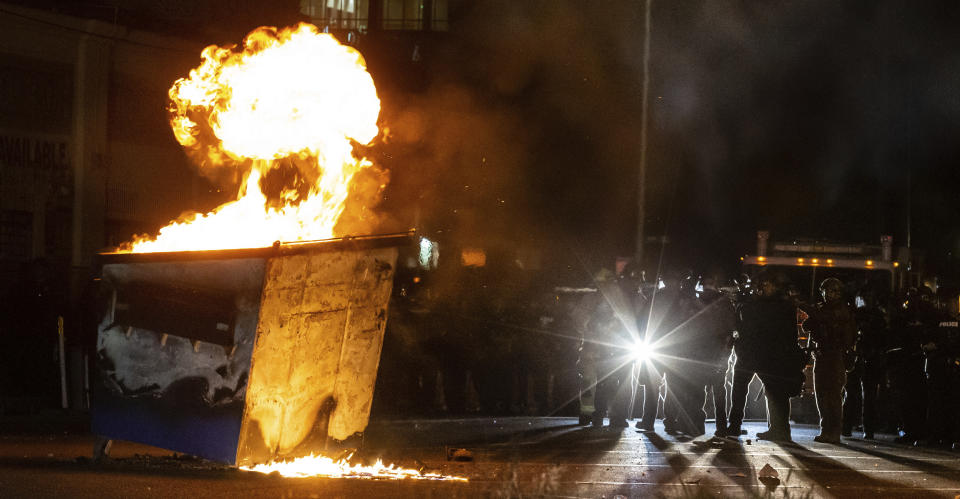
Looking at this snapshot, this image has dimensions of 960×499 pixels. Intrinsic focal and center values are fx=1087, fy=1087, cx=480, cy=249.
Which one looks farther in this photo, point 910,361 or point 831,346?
point 910,361

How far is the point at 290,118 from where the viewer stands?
8.88m

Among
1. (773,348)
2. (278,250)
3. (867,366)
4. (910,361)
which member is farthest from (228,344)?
(867,366)

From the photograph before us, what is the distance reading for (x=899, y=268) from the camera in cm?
1928

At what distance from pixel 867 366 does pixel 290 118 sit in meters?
7.80

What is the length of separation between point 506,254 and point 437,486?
1786cm

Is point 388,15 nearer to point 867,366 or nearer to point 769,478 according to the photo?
point 867,366

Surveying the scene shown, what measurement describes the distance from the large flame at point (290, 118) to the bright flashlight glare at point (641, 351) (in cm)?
468

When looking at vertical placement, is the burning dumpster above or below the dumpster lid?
below

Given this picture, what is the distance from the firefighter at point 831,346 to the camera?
11.7m

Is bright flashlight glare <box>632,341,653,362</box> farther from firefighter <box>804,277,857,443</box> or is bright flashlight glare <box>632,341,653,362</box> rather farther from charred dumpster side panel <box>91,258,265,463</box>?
charred dumpster side panel <box>91,258,265,463</box>

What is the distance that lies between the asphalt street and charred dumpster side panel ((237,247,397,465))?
0.38m

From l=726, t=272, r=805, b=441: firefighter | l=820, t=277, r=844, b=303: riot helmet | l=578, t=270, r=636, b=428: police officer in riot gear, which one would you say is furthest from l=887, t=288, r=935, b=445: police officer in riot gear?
l=578, t=270, r=636, b=428: police officer in riot gear

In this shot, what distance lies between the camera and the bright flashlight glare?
40.6 ft

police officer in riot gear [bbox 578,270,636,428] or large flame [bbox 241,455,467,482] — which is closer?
large flame [bbox 241,455,467,482]
